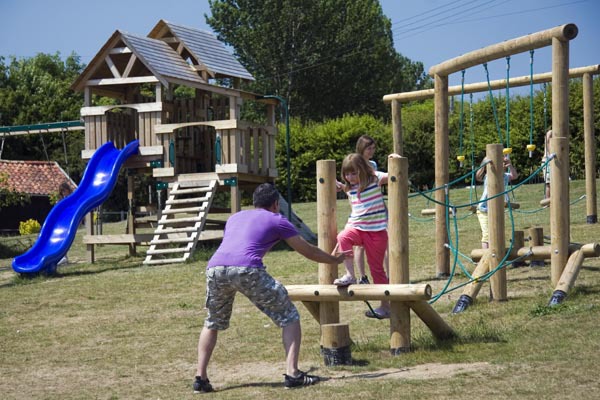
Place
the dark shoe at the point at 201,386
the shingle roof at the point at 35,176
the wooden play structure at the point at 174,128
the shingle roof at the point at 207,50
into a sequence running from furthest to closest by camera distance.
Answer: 1. the shingle roof at the point at 35,176
2. the shingle roof at the point at 207,50
3. the wooden play structure at the point at 174,128
4. the dark shoe at the point at 201,386

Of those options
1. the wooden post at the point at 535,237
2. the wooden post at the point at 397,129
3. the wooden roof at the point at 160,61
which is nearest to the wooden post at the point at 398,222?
the wooden post at the point at 535,237

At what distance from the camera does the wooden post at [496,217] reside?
9945 millimetres

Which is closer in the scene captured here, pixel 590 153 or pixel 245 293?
pixel 245 293

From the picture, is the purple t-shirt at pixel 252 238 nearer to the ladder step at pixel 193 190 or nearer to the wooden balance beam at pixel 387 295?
the wooden balance beam at pixel 387 295

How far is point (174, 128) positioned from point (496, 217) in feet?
33.4

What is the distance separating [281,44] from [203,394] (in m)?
50.6

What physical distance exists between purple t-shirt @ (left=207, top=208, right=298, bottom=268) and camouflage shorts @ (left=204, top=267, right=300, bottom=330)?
0.22ft

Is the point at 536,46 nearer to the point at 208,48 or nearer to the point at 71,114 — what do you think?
the point at 208,48

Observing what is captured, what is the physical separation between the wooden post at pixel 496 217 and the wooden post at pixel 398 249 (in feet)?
6.81

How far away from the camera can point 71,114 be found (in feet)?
181

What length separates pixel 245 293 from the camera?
23.7 feet

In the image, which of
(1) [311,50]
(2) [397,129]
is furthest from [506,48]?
(1) [311,50]

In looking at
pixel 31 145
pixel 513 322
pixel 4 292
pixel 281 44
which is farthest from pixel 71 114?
pixel 513 322

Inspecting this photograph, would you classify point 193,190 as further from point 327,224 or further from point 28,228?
point 28,228
